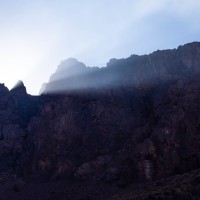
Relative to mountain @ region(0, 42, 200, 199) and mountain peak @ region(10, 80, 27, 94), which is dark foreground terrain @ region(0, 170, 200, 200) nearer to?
mountain @ region(0, 42, 200, 199)

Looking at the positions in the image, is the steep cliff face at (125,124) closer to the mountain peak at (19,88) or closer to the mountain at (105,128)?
the mountain at (105,128)

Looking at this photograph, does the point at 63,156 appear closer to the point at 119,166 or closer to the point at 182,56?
the point at 119,166

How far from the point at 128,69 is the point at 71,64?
2306 cm

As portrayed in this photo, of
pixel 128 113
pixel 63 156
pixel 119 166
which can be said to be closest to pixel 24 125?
pixel 63 156

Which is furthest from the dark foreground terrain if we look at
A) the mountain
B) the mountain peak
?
the mountain peak

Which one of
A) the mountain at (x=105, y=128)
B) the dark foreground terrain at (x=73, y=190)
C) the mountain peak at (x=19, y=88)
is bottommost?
the dark foreground terrain at (x=73, y=190)

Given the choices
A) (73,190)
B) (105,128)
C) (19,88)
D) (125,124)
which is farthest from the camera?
(19,88)

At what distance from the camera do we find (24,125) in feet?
395

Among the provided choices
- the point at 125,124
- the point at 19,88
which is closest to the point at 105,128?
the point at 125,124

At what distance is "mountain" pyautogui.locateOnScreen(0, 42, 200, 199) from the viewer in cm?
8469

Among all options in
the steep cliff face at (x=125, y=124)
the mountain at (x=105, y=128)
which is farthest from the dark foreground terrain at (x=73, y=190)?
the steep cliff face at (x=125, y=124)

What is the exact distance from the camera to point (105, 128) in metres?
104

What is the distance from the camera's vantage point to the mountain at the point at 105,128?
84.7 metres

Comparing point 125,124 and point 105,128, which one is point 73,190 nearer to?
point 105,128
